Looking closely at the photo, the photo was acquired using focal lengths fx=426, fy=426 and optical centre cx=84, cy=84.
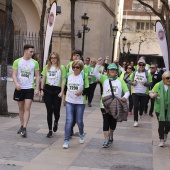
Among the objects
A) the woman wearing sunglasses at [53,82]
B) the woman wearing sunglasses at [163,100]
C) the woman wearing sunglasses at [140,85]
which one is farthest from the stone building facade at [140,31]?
the woman wearing sunglasses at [163,100]

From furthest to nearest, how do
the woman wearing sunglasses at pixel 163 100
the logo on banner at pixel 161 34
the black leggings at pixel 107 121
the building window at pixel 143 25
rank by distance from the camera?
1. the building window at pixel 143 25
2. the logo on banner at pixel 161 34
3. the woman wearing sunglasses at pixel 163 100
4. the black leggings at pixel 107 121

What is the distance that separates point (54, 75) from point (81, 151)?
1886mm

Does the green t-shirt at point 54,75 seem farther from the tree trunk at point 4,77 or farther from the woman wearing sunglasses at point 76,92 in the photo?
the tree trunk at point 4,77

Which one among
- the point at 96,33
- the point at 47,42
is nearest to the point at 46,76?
the point at 47,42

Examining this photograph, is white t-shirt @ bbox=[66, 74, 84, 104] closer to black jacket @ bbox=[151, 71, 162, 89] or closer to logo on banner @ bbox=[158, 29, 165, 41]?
logo on banner @ bbox=[158, 29, 165, 41]

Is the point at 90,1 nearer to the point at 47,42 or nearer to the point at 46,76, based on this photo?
the point at 47,42

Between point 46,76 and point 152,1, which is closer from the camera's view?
point 46,76

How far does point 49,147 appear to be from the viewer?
8.16m

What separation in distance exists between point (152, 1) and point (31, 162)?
56309 millimetres

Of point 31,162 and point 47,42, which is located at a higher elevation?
point 47,42

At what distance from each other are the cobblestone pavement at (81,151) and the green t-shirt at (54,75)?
119 cm

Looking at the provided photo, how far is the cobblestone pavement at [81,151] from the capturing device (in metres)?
6.92

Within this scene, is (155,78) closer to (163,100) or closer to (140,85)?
(140,85)

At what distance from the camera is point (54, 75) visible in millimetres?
9016
